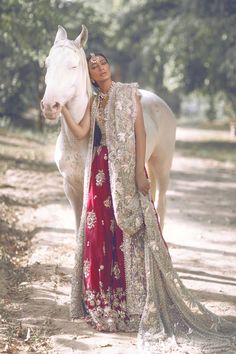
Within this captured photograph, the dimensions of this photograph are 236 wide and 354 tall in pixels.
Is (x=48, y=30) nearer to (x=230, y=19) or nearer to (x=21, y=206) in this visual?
(x=21, y=206)

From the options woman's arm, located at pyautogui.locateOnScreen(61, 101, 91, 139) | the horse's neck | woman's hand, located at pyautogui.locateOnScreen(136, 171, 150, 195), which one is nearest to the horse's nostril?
woman's arm, located at pyautogui.locateOnScreen(61, 101, 91, 139)

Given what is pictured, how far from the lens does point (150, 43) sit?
1869 cm

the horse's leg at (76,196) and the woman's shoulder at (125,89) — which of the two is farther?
the horse's leg at (76,196)

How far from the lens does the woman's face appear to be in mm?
4207

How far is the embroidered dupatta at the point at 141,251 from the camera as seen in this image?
4.19m

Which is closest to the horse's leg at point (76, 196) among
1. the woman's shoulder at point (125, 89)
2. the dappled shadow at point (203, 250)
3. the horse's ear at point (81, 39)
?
the woman's shoulder at point (125, 89)

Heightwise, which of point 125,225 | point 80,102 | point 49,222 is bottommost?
point 49,222

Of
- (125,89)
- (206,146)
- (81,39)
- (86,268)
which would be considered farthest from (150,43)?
(86,268)

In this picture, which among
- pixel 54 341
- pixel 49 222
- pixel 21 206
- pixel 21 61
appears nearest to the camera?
pixel 54 341

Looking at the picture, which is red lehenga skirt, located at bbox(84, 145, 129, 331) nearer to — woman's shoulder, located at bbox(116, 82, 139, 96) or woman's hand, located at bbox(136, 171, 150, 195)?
woman's hand, located at bbox(136, 171, 150, 195)

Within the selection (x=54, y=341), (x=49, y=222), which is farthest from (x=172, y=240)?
(x=54, y=341)

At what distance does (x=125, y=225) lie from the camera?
4.25 meters

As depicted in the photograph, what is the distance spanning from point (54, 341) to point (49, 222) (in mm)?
4153

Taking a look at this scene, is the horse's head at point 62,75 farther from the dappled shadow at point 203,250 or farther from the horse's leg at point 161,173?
the dappled shadow at point 203,250
